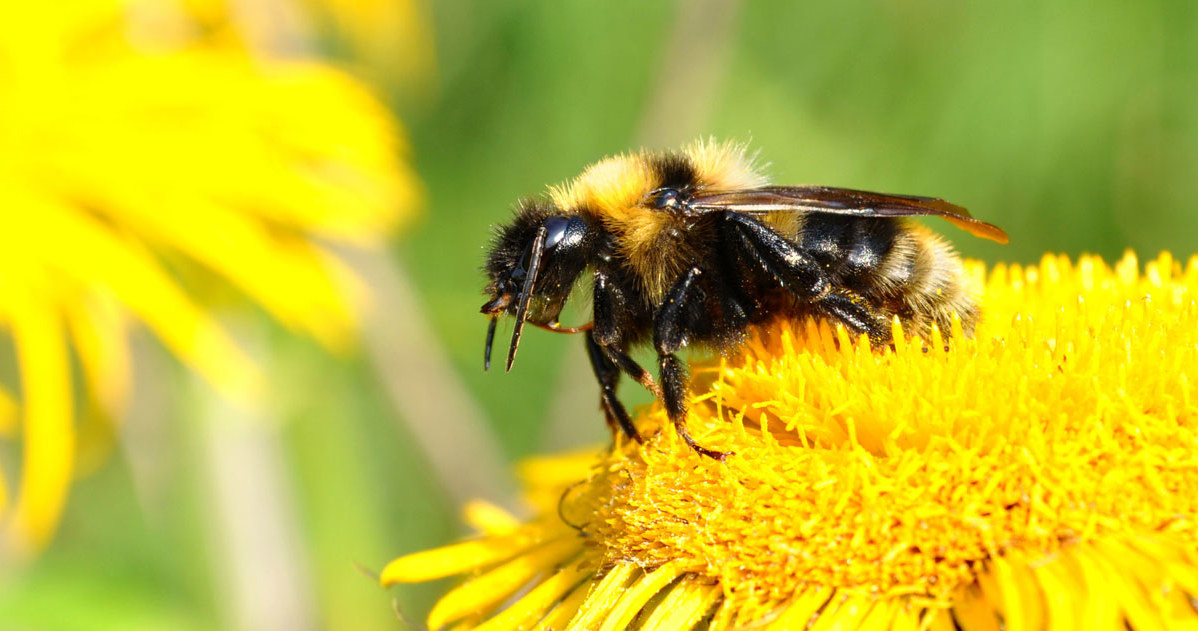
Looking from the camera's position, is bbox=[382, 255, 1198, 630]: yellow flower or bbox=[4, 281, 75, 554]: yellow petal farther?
bbox=[4, 281, 75, 554]: yellow petal

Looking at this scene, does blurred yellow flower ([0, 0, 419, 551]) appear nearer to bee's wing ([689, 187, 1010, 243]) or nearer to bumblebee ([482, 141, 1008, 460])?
bumblebee ([482, 141, 1008, 460])

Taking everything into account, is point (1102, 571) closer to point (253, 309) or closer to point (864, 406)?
point (864, 406)

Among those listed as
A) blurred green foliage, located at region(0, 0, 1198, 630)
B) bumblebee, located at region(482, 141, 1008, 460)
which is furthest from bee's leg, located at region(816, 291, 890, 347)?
blurred green foliage, located at region(0, 0, 1198, 630)

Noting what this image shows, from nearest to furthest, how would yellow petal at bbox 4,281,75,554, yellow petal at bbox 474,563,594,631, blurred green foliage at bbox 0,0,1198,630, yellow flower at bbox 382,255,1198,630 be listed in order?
yellow flower at bbox 382,255,1198,630
yellow petal at bbox 474,563,594,631
yellow petal at bbox 4,281,75,554
blurred green foliage at bbox 0,0,1198,630

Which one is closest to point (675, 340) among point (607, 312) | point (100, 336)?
point (607, 312)

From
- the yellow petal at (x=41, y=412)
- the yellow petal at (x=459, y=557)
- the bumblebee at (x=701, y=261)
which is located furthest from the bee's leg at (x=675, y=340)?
the yellow petal at (x=41, y=412)

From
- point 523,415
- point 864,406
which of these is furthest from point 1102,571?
point 523,415
